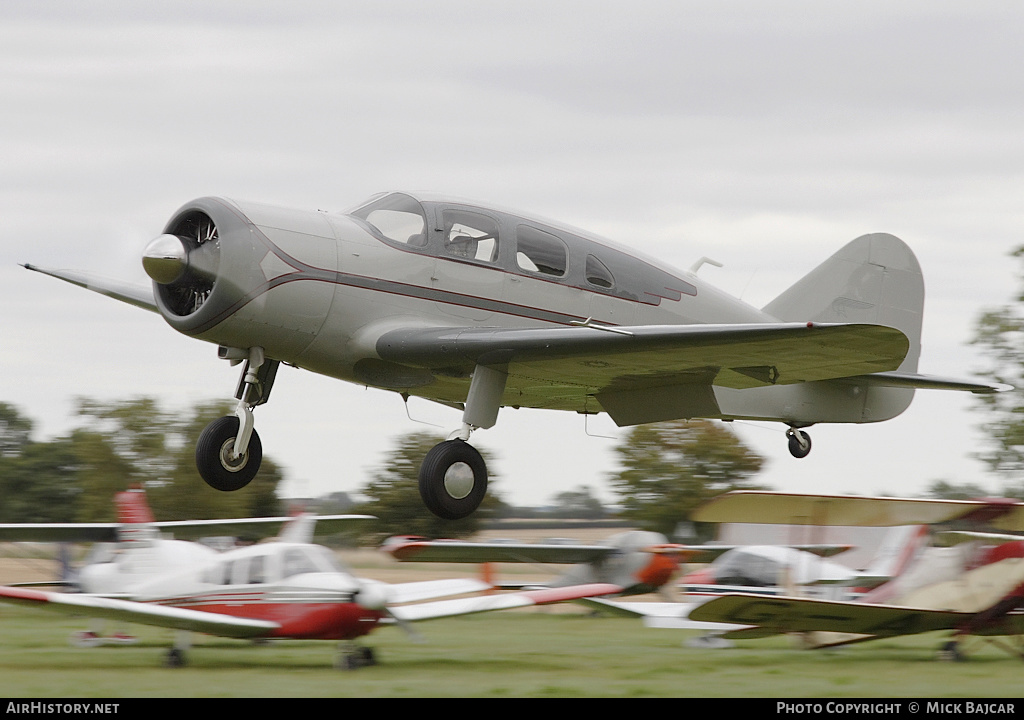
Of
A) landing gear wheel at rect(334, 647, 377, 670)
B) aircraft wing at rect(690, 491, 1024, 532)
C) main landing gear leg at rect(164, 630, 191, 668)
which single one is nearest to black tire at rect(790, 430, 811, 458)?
aircraft wing at rect(690, 491, 1024, 532)

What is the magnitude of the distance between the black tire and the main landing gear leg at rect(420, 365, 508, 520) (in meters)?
4.43

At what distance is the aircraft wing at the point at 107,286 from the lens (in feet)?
45.3

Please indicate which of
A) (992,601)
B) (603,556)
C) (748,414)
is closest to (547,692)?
(748,414)

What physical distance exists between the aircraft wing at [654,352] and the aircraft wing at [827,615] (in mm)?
2584

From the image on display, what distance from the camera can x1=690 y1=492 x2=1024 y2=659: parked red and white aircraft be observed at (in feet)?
44.4

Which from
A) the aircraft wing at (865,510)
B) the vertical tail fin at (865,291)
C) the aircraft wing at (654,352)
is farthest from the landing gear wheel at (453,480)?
the vertical tail fin at (865,291)

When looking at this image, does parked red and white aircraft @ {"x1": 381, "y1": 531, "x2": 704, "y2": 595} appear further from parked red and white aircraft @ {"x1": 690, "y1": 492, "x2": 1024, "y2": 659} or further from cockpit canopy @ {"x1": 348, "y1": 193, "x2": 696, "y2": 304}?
cockpit canopy @ {"x1": 348, "y1": 193, "x2": 696, "y2": 304}

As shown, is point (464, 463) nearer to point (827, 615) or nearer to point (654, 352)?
point (654, 352)

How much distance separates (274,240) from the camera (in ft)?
36.2

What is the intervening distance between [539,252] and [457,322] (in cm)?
114

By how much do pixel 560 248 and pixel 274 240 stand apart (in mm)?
3011

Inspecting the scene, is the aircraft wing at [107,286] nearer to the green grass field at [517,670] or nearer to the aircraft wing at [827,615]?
the green grass field at [517,670]

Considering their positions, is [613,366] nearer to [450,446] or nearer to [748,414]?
[450,446]

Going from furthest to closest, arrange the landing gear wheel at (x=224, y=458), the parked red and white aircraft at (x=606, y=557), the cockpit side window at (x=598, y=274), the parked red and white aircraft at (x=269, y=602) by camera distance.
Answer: the parked red and white aircraft at (x=606, y=557) → the parked red and white aircraft at (x=269, y=602) → the cockpit side window at (x=598, y=274) → the landing gear wheel at (x=224, y=458)
